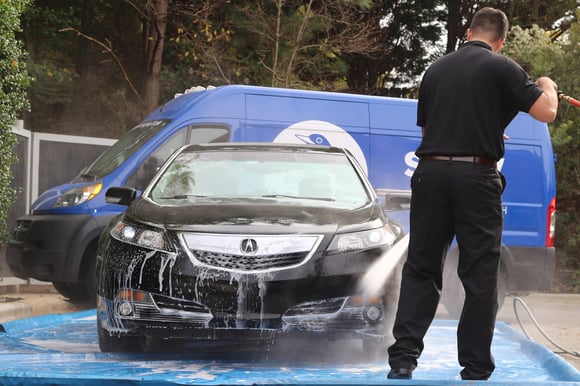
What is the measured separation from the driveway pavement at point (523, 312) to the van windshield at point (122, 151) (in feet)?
4.93

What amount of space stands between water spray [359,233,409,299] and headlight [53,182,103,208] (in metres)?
5.01

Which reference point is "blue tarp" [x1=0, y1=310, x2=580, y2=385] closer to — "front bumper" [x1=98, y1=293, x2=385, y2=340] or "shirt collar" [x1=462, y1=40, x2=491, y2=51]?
"front bumper" [x1=98, y1=293, x2=385, y2=340]

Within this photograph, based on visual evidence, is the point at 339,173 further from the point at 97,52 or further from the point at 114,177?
the point at 97,52

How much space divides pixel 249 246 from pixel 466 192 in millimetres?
1421

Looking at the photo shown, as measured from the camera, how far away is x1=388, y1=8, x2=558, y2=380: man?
17.6 feet

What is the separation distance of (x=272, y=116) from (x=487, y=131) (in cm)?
635

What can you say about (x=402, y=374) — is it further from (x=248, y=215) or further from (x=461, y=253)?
(x=248, y=215)

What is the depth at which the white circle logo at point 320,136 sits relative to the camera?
38.1ft

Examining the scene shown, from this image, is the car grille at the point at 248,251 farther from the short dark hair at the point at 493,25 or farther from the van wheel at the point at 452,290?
the van wheel at the point at 452,290

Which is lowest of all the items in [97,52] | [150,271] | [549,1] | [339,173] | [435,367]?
[435,367]

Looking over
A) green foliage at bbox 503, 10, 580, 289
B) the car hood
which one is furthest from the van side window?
green foliage at bbox 503, 10, 580, 289

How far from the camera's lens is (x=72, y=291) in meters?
11.5

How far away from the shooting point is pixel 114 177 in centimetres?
1077

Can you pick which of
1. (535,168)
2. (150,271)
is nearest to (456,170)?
(150,271)
